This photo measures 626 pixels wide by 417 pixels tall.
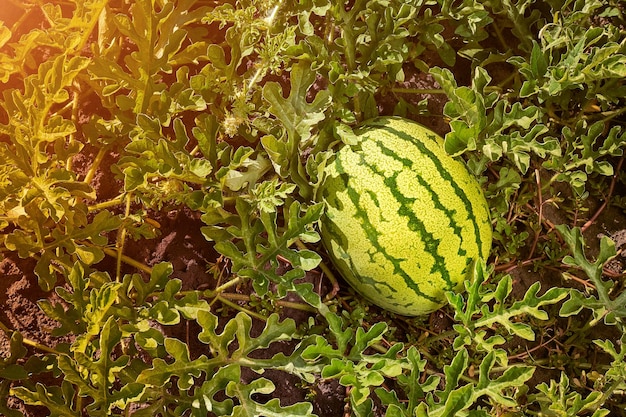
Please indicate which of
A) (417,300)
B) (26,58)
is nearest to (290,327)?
(417,300)

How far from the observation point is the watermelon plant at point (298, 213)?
1755 mm

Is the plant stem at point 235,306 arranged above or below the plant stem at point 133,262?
below

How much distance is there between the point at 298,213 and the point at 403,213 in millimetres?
304

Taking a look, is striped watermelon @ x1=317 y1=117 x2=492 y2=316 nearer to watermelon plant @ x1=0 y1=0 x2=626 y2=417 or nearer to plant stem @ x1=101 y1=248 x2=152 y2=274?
watermelon plant @ x1=0 y1=0 x2=626 y2=417

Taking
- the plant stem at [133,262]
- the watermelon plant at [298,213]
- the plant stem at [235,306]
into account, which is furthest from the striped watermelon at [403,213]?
the plant stem at [133,262]

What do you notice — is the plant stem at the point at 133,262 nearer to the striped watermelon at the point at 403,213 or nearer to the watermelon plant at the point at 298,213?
the watermelon plant at the point at 298,213

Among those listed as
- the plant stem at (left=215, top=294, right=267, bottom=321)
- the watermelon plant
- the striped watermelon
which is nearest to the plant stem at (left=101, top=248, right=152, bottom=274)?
the watermelon plant

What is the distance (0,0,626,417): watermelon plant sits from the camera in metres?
1.75

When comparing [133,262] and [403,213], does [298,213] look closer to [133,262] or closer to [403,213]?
[403,213]

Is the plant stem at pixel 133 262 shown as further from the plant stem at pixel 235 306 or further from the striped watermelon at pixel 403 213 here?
the striped watermelon at pixel 403 213

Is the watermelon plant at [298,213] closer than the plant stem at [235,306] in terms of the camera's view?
Yes

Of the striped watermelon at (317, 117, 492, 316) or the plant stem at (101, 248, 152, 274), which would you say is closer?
the striped watermelon at (317, 117, 492, 316)

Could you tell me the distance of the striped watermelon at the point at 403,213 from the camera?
1848mm

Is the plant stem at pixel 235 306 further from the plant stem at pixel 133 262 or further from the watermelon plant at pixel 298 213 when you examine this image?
the plant stem at pixel 133 262
